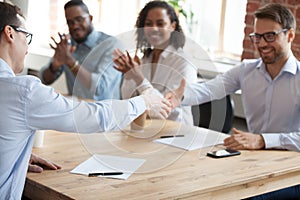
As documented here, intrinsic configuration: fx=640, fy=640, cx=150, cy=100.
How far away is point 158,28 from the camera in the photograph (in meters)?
3.55

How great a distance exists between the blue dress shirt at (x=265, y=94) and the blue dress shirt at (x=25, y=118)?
1.15 metres

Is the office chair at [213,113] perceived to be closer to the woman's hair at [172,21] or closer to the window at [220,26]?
the woman's hair at [172,21]

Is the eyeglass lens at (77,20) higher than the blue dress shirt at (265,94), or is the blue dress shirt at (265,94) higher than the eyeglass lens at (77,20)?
the eyeglass lens at (77,20)

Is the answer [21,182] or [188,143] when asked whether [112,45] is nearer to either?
[188,143]

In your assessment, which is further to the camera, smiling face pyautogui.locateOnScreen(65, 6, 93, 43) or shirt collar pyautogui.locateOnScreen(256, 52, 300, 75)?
smiling face pyautogui.locateOnScreen(65, 6, 93, 43)

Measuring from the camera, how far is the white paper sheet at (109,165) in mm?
2320

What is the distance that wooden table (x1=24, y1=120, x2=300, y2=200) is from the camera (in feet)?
6.95

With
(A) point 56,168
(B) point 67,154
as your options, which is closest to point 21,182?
(A) point 56,168

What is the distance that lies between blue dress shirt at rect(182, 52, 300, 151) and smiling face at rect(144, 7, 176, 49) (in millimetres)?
303

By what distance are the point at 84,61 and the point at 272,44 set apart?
165 centimetres

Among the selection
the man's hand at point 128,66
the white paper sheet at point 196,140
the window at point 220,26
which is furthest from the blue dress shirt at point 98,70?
the window at point 220,26

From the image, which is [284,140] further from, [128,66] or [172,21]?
[172,21]

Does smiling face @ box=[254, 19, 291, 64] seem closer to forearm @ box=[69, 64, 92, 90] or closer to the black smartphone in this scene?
the black smartphone

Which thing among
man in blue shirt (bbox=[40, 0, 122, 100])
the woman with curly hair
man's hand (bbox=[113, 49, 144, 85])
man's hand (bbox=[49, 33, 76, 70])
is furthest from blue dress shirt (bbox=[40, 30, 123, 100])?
man's hand (bbox=[113, 49, 144, 85])
